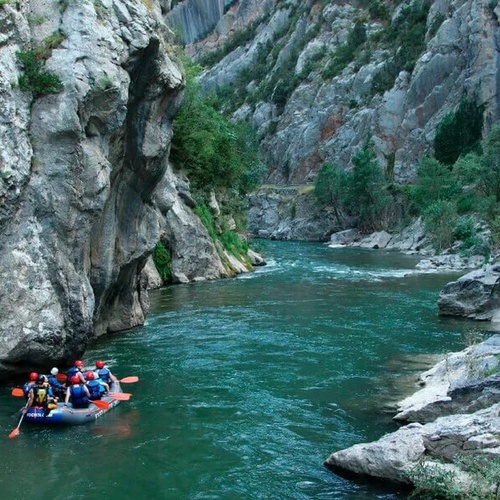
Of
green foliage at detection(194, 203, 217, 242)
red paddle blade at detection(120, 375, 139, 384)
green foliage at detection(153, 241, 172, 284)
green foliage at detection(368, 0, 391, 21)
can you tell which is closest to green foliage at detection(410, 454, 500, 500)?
red paddle blade at detection(120, 375, 139, 384)

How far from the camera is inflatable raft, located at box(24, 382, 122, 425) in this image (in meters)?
12.6

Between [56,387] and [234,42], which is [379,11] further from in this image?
[56,387]

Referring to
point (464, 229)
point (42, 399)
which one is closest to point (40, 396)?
point (42, 399)

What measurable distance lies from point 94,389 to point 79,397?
1.55ft

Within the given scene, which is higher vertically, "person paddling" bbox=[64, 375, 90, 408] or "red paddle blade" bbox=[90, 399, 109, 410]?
"person paddling" bbox=[64, 375, 90, 408]

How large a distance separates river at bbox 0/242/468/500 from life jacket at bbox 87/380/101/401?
54 cm

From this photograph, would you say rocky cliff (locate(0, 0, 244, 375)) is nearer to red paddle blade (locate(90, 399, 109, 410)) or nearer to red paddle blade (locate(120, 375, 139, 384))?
red paddle blade (locate(120, 375, 139, 384))

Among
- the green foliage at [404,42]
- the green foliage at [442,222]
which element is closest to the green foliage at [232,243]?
the green foliage at [442,222]

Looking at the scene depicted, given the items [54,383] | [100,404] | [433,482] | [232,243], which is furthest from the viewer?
→ [232,243]

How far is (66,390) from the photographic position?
1359cm

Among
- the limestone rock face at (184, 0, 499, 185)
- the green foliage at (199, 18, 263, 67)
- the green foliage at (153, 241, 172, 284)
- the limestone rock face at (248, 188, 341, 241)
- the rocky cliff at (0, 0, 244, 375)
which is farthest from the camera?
the green foliage at (199, 18, 263, 67)

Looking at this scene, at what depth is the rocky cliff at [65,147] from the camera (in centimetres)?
1458

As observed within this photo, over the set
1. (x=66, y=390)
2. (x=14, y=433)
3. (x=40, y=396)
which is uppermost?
(x=40, y=396)

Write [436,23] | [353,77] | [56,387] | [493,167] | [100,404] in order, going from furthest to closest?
[353,77]
[436,23]
[493,167]
[56,387]
[100,404]
